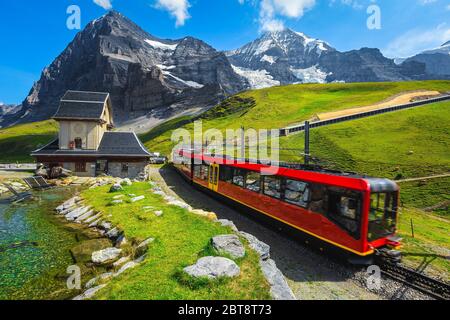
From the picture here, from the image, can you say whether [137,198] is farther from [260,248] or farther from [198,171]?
[260,248]

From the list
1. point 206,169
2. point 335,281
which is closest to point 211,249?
point 335,281

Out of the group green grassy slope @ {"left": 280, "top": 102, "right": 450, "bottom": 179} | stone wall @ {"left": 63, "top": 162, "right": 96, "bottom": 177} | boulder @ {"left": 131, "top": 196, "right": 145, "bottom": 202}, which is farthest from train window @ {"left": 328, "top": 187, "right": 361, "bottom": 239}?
stone wall @ {"left": 63, "top": 162, "right": 96, "bottom": 177}

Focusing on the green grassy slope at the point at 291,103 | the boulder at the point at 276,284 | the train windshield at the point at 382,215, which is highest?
the green grassy slope at the point at 291,103

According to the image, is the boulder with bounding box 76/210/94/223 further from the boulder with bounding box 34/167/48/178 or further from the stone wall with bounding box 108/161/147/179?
the boulder with bounding box 34/167/48/178

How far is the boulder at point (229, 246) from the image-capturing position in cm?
857

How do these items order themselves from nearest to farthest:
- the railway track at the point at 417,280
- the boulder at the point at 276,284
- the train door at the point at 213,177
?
the boulder at the point at 276,284 < the railway track at the point at 417,280 < the train door at the point at 213,177

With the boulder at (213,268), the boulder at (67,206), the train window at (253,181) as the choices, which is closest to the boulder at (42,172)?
the boulder at (67,206)

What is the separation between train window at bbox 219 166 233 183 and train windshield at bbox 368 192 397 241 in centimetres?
1010

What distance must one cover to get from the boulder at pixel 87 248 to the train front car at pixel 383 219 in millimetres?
11030

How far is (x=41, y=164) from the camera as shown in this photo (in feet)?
118

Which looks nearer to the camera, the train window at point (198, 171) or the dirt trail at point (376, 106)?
the train window at point (198, 171)

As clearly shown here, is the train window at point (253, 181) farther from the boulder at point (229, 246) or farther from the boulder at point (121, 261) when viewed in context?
the boulder at point (121, 261)

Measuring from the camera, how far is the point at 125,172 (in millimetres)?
36625
